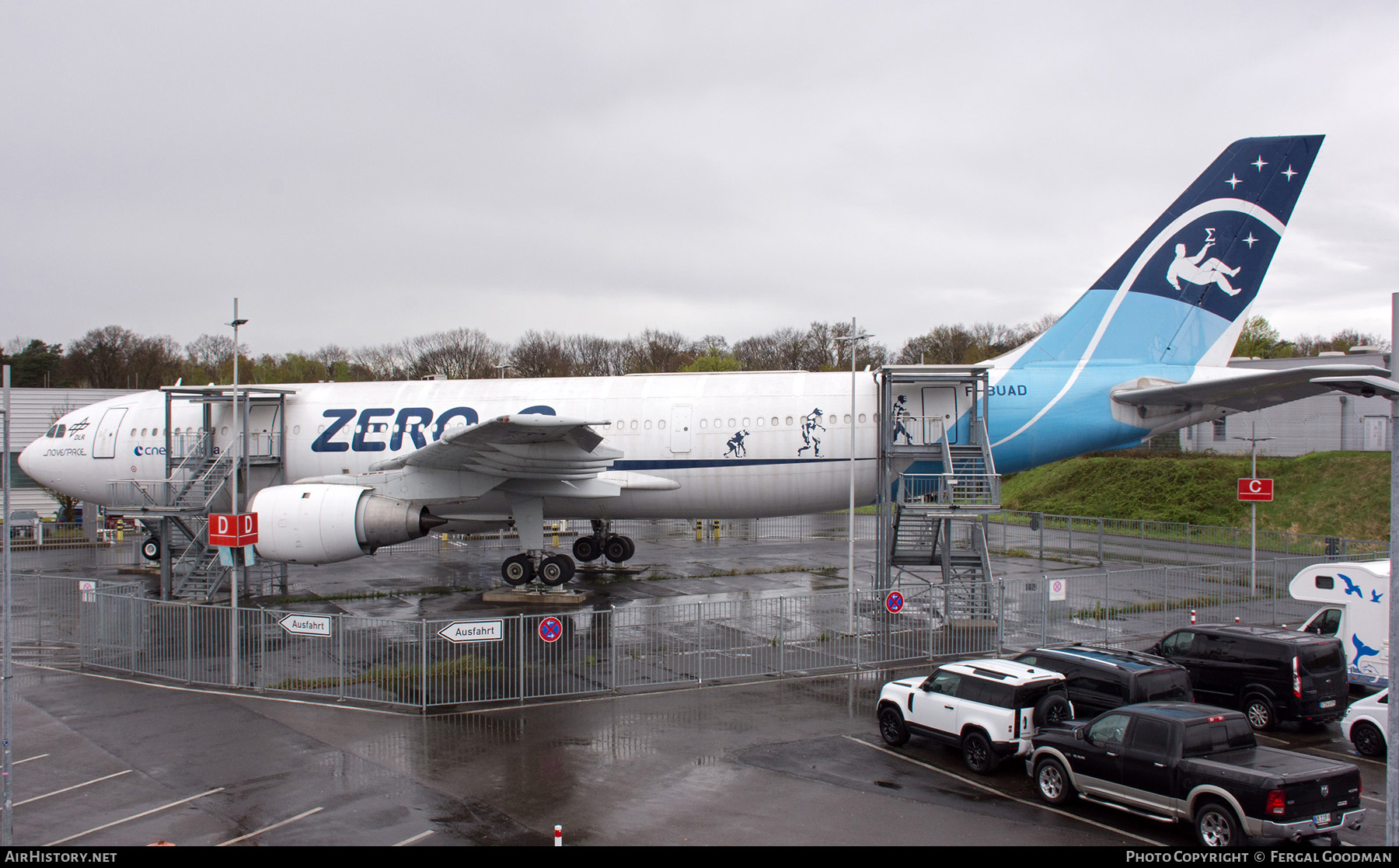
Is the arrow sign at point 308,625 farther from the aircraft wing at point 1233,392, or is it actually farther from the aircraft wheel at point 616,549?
the aircraft wing at point 1233,392

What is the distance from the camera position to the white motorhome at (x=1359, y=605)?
14.5m

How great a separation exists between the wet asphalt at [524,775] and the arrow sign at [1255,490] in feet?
40.1

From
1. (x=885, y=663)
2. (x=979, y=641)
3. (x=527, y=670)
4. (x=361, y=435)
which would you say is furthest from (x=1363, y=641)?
(x=361, y=435)

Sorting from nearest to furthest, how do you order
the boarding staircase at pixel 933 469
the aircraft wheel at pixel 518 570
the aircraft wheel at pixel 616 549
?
the boarding staircase at pixel 933 469
the aircraft wheel at pixel 518 570
the aircraft wheel at pixel 616 549

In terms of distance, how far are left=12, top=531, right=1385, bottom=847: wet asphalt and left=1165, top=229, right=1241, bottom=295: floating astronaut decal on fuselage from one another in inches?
501

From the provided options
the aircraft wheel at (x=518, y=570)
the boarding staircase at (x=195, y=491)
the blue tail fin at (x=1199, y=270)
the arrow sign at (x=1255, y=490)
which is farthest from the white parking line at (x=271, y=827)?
the arrow sign at (x=1255, y=490)

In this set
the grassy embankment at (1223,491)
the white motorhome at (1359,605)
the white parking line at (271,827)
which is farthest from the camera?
the grassy embankment at (1223,491)

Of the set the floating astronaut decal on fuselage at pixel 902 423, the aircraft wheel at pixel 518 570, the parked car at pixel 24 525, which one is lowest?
the parked car at pixel 24 525

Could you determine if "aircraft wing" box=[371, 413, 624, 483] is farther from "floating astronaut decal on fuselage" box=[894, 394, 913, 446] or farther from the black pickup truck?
the black pickup truck

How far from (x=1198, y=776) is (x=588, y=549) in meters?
20.7

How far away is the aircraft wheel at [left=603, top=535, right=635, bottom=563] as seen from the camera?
1097 inches

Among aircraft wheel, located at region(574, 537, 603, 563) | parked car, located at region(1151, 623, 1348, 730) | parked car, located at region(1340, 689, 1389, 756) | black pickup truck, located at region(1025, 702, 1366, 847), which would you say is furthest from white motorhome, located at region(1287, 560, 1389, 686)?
aircraft wheel, located at region(574, 537, 603, 563)
